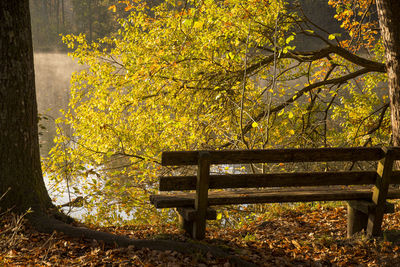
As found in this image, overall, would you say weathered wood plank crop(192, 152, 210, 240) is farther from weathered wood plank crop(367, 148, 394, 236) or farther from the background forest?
the background forest

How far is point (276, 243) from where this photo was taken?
6066 mm

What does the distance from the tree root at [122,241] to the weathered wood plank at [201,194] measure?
27 centimetres

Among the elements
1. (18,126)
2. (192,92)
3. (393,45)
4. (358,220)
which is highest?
(393,45)

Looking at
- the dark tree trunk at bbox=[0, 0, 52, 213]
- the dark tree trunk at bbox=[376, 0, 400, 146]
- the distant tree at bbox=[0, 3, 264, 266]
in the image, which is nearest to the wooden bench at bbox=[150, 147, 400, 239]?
the distant tree at bbox=[0, 3, 264, 266]

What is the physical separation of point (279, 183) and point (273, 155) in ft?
1.78

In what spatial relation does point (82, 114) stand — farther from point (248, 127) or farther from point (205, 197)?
point (205, 197)

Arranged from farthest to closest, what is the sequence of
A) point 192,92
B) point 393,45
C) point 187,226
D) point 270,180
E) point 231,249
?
point 192,92
point 393,45
point 187,226
point 270,180
point 231,249

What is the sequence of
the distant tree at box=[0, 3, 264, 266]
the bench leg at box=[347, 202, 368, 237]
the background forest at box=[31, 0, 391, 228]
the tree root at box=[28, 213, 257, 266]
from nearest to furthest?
the tree root at box=[28, 213, 257, 266]
the distant tree at box=[0, 3, 264, 266]
the bench leg at box=[347, 202, 368, 237]
the background forest at box=[31, 0, 391, 228]

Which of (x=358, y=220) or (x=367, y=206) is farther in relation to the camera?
(x=358, y=220)

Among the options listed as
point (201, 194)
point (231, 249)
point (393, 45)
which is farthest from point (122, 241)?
point (393, 45)

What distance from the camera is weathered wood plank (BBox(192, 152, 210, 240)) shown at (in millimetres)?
5059

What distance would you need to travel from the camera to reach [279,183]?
559 cm

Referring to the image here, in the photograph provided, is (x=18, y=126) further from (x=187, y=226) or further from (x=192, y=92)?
(x=192, y=92)

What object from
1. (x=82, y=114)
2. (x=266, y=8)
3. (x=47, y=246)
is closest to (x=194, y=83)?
(x=266, y=8)
